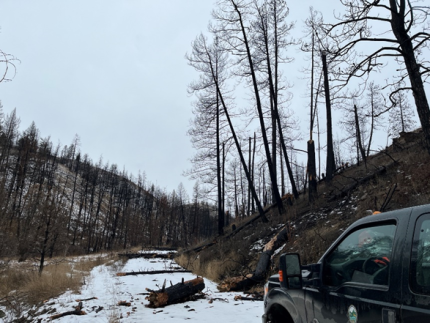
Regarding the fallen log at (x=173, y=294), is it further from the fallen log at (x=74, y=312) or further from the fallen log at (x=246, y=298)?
the fallen log at (x=74, y=312)

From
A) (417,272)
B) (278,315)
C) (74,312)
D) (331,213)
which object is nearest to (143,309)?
(74,312)

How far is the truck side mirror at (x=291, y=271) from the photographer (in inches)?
108

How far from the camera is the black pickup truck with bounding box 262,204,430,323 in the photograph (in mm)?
1716

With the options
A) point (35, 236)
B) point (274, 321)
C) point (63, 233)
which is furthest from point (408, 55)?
point (35, 236)

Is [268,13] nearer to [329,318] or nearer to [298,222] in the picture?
[298,222]

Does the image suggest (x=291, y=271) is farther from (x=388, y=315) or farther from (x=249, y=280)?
(x=249, y=280)

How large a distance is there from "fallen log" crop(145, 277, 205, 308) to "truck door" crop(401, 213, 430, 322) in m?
6.42

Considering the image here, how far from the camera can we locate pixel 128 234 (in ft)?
206

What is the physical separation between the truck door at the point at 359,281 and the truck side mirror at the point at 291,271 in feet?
0.33

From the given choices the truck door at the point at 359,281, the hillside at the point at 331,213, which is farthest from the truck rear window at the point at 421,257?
the hillside at the point at 331,213

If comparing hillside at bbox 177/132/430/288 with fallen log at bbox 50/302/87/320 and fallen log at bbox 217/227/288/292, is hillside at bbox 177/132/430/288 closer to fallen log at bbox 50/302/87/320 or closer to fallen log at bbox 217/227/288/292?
fallen log at bbox 217/227/288/292

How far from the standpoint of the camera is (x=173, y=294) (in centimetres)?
763

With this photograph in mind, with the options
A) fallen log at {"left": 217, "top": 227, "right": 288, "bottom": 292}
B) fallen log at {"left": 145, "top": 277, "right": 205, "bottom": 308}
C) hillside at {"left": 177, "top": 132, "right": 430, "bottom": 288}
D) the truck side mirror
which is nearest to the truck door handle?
the truck side mirror

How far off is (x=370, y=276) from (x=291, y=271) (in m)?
0.74
